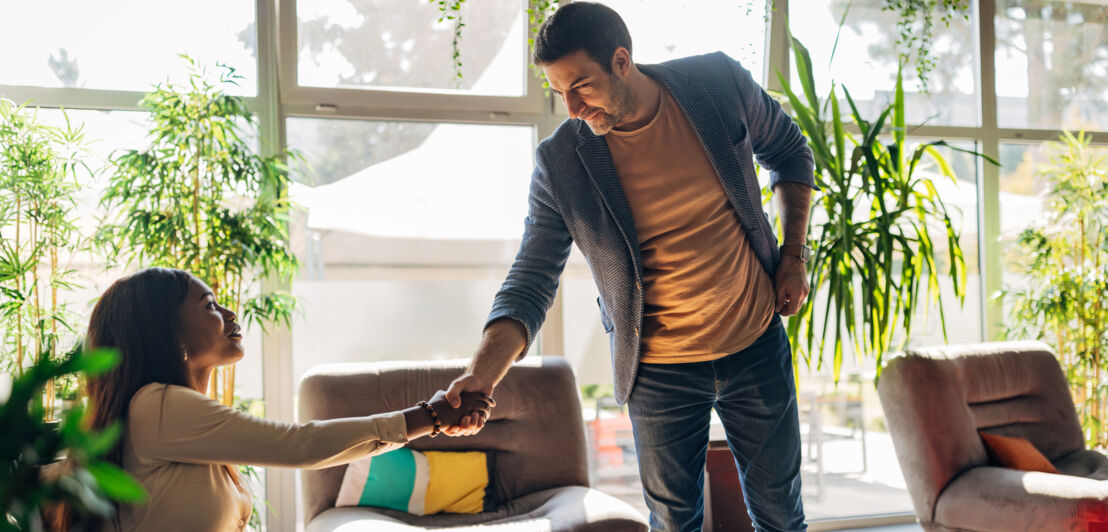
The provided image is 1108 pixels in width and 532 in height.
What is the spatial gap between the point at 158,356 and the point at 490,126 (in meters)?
2.29

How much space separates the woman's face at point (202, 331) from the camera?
182 centimetres

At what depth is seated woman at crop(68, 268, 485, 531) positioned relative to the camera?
1.65 metres

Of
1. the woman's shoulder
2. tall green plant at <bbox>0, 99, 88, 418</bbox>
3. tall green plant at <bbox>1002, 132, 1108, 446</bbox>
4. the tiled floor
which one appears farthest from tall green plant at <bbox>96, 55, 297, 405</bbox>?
tall green plant at <bbox>1002, 132, 1108, 446</bbox>

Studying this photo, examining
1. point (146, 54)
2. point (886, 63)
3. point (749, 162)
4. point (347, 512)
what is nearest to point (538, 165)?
point (749, 162)

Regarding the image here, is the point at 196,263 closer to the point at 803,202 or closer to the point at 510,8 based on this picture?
the point at 510,8

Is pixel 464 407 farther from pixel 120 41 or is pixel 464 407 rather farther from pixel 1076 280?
pixel 1076 280

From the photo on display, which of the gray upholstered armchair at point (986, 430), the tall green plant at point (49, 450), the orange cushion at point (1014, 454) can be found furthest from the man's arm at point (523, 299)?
the orange cushion at point (1014, 454)

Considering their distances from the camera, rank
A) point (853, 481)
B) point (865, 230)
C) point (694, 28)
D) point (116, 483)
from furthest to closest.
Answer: point (853, 481) → point (694, 28) → point (865, 230) → point (116, 483)

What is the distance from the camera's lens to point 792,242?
5.75 ft

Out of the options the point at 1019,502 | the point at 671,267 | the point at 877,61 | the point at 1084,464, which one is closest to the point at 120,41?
the point at 671,267

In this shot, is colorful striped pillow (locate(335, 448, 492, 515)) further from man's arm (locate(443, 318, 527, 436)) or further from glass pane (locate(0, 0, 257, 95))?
glass pane (locate(0, 0, 257, 95))

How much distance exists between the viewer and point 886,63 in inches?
165

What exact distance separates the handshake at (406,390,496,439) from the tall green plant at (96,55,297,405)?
147cm

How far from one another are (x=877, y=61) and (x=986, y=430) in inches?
76.0
